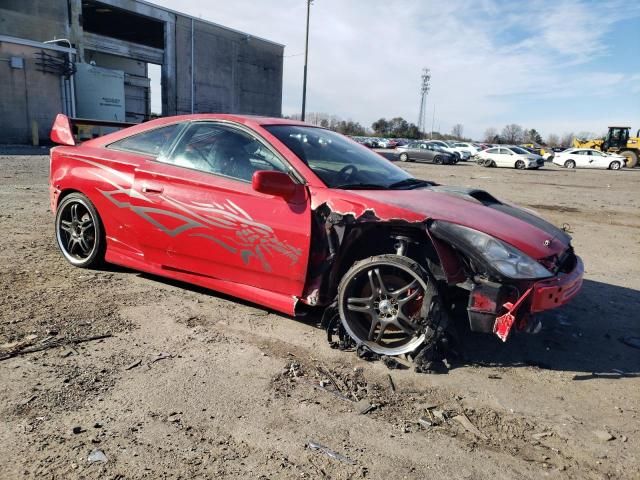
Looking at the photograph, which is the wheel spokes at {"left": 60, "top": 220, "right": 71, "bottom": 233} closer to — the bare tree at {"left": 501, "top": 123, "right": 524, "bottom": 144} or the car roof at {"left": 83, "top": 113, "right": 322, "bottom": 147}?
the car roof at {"left": 83, "top": 113, "right": 322, "bottom": 147}

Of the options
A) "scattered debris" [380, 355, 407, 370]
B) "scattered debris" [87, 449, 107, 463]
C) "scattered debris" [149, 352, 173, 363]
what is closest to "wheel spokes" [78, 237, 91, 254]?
"scattered debris" [149, 352, 173, 363]

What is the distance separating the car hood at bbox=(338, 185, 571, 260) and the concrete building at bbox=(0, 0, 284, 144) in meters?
26.9

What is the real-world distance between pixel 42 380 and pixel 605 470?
283 cm

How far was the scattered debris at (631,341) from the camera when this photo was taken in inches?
141

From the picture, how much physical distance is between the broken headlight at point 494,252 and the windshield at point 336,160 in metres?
0.83

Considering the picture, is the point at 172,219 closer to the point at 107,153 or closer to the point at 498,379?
the point at 107,153

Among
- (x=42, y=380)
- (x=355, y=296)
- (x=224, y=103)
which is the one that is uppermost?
(x=224, y=103)

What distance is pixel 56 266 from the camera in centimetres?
463

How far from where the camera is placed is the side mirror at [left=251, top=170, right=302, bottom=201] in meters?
Answer: 3.15

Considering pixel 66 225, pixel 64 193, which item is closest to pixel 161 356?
pixel 66 225

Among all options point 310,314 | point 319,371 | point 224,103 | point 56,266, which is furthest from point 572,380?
point 224,103

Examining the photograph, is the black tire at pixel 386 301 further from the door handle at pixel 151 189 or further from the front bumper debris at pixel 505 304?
the door handle at pixel 151 189

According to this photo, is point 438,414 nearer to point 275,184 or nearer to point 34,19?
point 275,184

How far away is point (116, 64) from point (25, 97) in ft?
65.5
